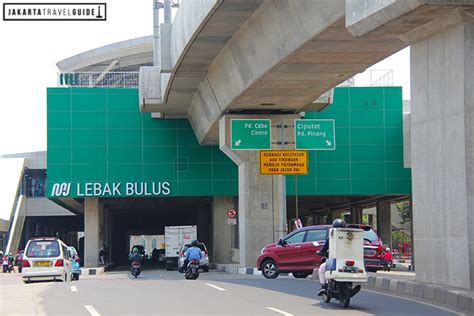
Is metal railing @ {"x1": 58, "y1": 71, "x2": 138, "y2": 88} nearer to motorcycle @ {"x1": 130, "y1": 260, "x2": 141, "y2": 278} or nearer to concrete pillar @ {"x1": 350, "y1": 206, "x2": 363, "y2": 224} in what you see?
motorcycle @ {"x1": 130, "y1": 260, "x2": 141, "y2": 278}

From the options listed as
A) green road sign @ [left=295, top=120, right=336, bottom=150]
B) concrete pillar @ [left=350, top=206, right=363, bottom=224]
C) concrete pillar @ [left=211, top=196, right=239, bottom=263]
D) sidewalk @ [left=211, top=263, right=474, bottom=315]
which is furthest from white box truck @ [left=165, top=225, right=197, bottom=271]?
sidewalk @ [left=211, top=263, right=474, bottom=315]

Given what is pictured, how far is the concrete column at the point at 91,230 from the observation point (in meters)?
48.5

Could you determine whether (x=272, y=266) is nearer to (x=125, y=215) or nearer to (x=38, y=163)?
(x=125, y=215)

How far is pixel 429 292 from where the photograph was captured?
17000 millimetres

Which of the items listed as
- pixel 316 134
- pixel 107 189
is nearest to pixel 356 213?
pixel 107 189

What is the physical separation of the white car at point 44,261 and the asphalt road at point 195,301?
28.5 ft

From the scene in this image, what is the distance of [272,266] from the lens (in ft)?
91.7

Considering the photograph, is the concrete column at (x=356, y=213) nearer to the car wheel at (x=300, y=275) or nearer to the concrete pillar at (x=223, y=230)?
the concrete pillar at (x=223, y=230)

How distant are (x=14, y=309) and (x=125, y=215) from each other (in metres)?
59.5

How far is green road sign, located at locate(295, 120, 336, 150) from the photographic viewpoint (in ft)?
116

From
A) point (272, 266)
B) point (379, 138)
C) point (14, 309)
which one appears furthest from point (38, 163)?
point (14, 309)

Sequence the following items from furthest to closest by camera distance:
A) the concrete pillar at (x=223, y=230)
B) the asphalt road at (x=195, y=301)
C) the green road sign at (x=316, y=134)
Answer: the concrete pillar at (x=223, y=230) → the green road sign at (x=316, y=134) → the asphalt road at (x=195, y=301)

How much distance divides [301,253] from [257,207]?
404 inches

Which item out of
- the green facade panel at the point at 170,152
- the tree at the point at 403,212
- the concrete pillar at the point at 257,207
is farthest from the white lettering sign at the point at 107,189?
the tree at the point at 403,212
